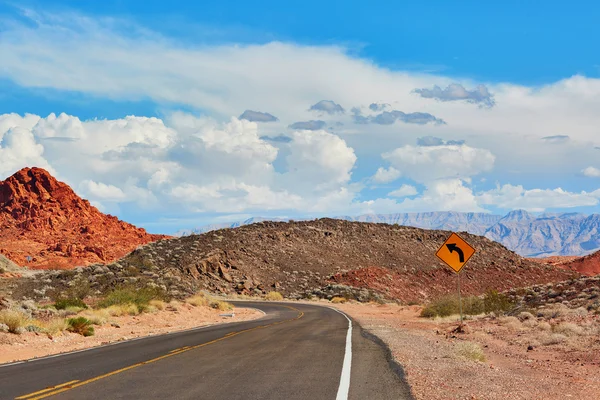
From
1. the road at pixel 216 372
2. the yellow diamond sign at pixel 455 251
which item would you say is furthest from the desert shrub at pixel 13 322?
the yellow diamond sign at pixel 455 251

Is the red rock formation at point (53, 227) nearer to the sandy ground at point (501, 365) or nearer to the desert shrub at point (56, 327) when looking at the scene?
the desert shrub at point (56, 327)

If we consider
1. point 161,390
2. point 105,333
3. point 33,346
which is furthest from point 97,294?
point 161,390

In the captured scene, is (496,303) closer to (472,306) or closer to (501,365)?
(472,306)

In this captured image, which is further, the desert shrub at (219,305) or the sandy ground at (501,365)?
the desert shrub at (219,305)

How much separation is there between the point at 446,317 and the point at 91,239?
84853 mm

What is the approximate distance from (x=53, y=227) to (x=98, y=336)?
92.2 metres

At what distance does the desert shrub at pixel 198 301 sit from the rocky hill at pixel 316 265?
4.13 metres

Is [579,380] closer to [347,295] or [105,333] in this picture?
[105,333]

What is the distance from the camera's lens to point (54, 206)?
112625mm

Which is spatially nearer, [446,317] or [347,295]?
[446,317]

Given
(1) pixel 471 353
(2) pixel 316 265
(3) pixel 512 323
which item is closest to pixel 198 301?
(3) pixel 512 323

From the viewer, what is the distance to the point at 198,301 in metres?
42.2

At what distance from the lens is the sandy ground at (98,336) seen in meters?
18.2

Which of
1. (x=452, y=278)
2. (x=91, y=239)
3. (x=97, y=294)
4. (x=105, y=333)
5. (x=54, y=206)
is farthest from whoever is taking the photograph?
(x=54, y=206)
